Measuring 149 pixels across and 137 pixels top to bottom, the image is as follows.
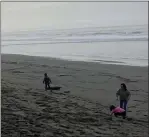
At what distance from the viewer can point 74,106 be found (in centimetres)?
1130

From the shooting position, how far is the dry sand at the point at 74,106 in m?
8.30

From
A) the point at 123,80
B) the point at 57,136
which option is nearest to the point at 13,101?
the point at 57,136

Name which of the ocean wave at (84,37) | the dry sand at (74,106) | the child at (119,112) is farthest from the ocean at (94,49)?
the child at (119,112)

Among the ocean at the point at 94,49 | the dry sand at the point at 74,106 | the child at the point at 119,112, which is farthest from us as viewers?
the ocean at the point at 94,49

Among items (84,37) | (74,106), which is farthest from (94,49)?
(74,106)

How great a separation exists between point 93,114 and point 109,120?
78 cm

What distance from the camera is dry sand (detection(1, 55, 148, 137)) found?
830 cm

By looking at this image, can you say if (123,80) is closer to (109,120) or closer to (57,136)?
(109,120)

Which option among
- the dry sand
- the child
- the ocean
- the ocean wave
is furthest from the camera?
the ocean wave

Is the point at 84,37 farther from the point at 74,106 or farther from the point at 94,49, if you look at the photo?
the point at 74,106

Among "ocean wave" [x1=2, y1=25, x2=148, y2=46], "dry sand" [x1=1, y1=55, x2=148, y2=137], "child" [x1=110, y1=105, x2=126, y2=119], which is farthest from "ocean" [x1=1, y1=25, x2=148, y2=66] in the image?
"child" [x1=110, y1=105, x2=126, y2=119]

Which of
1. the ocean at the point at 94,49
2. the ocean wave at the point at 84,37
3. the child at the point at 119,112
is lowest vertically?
the child at the point at 119,112

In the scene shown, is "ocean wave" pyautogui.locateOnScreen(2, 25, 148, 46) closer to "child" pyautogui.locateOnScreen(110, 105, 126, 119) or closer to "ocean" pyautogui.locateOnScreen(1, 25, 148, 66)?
"ocean" pyautogui.locateOnScreen(1, 25, 148, 66)

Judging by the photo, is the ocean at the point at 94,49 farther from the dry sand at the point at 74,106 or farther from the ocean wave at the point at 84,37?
the dry sand at the point at 74,106
